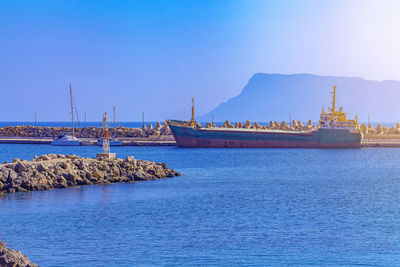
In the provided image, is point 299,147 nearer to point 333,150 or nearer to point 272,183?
point 333,150

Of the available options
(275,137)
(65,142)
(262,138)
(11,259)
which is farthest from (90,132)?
(11,259)

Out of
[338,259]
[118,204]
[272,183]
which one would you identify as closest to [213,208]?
[118,204]

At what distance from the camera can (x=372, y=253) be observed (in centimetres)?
Answer: 1341

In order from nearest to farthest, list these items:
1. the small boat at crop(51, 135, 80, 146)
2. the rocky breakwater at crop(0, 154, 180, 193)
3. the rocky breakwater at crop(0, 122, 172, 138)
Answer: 1. the rocky breakwater at crop(0, 154, 180, 193)
2. the small boat at crop(51, 135, 80, 146)
3. the rocky breakwater at crop(0, 122, 172, 138)

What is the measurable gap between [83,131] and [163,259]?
6543 cm

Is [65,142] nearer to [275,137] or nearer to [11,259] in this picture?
[275,137]

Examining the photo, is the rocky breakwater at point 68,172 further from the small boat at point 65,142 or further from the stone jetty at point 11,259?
the small boat at point 65,142

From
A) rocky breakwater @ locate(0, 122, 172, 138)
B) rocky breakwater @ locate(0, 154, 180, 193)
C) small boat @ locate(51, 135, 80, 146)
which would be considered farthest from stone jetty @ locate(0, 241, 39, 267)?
rocky breakwater @ locate(0, 122, 172, 138)

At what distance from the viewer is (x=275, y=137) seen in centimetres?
5778

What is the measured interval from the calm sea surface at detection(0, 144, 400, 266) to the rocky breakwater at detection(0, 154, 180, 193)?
59cm

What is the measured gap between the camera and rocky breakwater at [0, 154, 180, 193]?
22250mm

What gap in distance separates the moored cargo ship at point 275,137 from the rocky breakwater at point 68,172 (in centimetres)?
2770

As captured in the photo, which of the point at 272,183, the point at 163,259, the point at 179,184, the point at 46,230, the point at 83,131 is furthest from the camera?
the point at 83,131

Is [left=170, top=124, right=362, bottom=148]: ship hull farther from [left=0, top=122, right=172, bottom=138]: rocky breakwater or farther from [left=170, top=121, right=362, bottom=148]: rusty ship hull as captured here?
[left=0, top=122, right=172, bottom=138]: rocky breakwater
